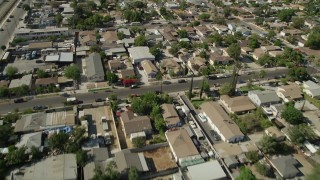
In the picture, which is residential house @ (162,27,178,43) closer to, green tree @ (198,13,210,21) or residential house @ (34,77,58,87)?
green tree @ (198,13,210,21)

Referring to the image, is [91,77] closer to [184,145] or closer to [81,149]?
[81,149]

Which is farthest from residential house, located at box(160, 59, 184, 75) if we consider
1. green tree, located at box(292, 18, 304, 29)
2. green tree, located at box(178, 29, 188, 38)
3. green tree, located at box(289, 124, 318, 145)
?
green tree, located at box(292, 18, 304, 29)

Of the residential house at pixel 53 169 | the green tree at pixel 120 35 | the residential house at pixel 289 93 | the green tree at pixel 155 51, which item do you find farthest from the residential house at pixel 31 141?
the residential house at pixel 289 93

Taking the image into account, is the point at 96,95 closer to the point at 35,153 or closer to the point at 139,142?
the point at 139,142

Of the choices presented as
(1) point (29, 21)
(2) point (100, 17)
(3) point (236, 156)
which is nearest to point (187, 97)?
(3) point (236, 156)

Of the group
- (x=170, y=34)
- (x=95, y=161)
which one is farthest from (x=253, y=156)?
(x=170, y=34)

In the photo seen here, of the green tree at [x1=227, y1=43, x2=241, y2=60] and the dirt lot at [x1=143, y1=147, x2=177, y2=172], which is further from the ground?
the green tree at [x1=227, y1=43, x2=241, y2=60]

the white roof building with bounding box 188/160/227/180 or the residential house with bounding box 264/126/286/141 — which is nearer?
the white roof building with bounding box 188/160/227/180
